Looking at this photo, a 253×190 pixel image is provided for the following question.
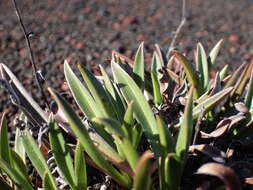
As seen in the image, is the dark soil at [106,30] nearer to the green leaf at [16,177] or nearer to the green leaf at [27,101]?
the green leaf at [27,101]

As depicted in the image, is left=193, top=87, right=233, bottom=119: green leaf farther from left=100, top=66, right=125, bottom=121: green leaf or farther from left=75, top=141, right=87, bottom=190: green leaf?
left=75, top=141, right=87, bottom=190: green leaf

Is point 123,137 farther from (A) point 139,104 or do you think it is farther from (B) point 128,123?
(A) point 139,104

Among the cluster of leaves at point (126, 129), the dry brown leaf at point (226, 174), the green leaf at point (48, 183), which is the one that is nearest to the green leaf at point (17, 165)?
the cluster of leaves at point (126, 129)

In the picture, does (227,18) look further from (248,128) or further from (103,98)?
(103,98)

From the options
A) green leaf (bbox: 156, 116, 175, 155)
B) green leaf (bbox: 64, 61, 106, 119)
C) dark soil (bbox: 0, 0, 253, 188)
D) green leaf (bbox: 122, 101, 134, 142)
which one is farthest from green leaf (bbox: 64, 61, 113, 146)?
dark soil (bbox: 0, 0, 253, 188)

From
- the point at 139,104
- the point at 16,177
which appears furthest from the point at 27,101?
the point at 139,104

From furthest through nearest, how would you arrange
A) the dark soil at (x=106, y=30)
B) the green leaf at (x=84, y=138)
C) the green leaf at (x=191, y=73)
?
the dark soil at (x=106, y=30), the green leaf at (x=191, y=73), the green leaf at (x=84, y=138)

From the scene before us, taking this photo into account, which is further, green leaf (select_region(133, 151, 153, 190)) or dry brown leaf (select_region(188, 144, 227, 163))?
dry brown leaf (select_region(188, 144, 227, 163))
